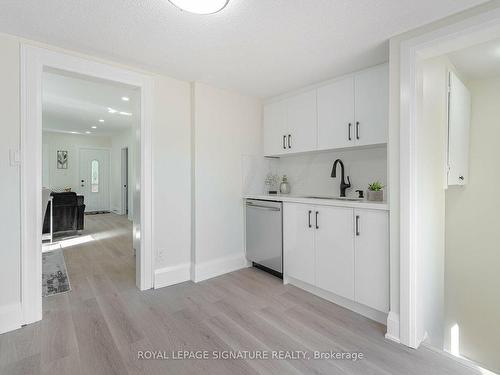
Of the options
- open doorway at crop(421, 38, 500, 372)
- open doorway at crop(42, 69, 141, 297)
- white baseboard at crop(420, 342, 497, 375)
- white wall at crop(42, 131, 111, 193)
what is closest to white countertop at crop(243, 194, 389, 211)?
open doorway at crop(421, 38, 500, 372)

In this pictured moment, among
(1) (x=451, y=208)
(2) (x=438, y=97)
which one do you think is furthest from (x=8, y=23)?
(1) (x=451, y=208)

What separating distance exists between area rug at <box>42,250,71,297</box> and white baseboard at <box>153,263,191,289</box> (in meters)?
0.92

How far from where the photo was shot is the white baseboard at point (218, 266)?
2.96 metres

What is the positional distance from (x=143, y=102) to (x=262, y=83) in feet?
4.30

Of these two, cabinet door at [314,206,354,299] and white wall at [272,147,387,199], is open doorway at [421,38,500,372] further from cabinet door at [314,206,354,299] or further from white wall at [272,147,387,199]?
cabinet door at [314,206,354,299]

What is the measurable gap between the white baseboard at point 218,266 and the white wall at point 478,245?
7.81 feet

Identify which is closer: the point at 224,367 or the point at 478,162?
the point at 224,367

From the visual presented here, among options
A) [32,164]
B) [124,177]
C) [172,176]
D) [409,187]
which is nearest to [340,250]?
[409,187]

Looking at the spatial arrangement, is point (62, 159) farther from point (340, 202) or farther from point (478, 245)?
point (478, 245)

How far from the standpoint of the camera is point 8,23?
1804mm

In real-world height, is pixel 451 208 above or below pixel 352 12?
below

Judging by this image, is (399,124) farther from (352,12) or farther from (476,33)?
(352,12)

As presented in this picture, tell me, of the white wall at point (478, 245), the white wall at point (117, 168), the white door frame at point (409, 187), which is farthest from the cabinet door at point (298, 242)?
the white wall at point (117, 168)

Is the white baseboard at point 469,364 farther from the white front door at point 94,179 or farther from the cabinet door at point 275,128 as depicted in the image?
the white front door at point 94,179
